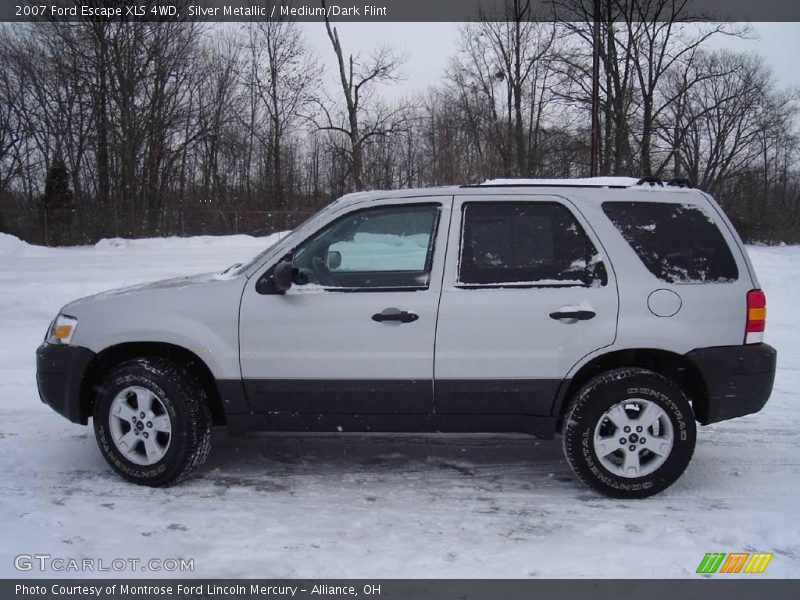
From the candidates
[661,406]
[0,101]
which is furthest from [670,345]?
[0,101]

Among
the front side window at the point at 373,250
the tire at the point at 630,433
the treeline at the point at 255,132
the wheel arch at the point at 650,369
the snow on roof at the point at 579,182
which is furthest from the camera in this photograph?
the treeline at the point at 255,132

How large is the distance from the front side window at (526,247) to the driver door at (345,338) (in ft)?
0.69

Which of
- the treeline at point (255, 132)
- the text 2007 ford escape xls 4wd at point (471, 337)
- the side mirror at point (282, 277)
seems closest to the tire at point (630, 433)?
the text 2007 ford escape xls 4wd at point (471, 337)

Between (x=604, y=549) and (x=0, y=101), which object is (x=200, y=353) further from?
(x=0, y=101)

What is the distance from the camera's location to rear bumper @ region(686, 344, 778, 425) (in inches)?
161

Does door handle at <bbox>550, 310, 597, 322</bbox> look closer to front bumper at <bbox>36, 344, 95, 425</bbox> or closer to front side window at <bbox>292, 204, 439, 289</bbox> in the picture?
front side window at <bbox>292, 204, 439, 289</bbox>

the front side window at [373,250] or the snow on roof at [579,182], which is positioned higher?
the snow on roof at [579,182]

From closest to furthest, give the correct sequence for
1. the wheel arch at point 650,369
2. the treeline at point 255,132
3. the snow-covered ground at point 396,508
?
the snow-covered ground at point 396,508 < the wheel arch at point 650,369 < the treeline at point 255,132

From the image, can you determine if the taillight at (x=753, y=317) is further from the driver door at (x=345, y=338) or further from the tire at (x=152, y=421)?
the tire at (x=152, y=421)

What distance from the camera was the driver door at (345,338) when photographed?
4.13 metres

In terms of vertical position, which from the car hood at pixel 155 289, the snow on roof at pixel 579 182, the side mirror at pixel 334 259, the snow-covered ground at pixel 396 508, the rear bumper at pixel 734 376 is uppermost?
the snow on roof at pixel 579 182

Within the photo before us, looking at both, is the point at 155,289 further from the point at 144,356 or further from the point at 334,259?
the point at 334,259

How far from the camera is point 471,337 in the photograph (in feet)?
13.5

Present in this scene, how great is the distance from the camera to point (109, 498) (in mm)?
4168
